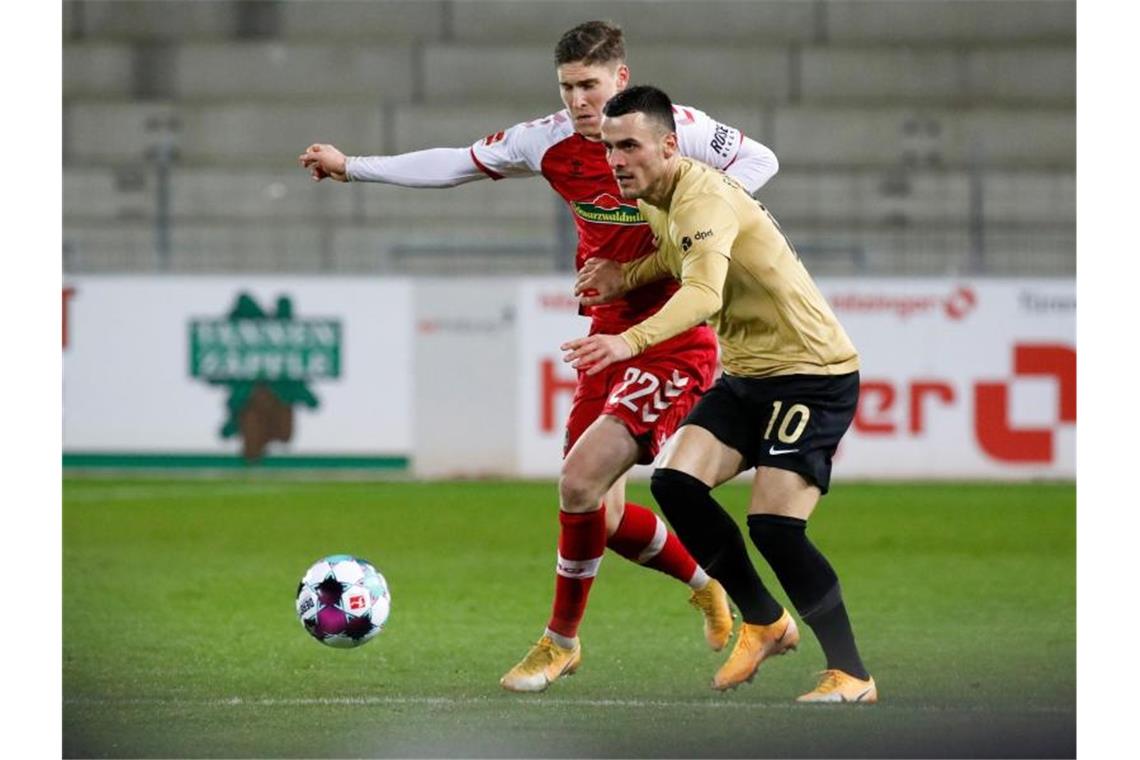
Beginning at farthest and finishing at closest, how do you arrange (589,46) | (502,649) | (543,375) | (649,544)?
1. (543,375)
2. (502,649)
3. (649,544)
4. (589,46)

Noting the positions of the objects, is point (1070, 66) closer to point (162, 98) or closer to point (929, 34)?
point (929, 34)

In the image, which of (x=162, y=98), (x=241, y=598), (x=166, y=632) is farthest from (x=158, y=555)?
(x=162, y=98)

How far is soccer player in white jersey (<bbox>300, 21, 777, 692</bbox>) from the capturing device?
5582 millimetres

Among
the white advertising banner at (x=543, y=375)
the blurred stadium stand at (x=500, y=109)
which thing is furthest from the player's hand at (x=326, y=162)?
the blurred stadium stand at (x=500, y=109)

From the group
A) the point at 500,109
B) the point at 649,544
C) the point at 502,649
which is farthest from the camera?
the point at 500,109

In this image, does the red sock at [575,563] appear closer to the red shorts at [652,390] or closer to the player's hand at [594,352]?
the red shorts at [652,390]

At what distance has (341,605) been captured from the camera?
5.82m

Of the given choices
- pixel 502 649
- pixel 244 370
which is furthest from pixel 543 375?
pixel 502 649

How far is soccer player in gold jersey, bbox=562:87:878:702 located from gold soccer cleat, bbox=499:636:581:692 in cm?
62

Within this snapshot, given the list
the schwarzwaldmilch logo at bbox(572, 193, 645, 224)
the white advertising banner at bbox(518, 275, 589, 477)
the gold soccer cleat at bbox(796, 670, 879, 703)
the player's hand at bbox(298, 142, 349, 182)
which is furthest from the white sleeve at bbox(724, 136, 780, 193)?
the white advertising banner at bbox(518, 275, 589, 477)

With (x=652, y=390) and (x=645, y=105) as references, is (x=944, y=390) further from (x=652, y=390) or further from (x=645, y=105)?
(x=645, y=105)

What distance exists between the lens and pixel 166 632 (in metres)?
6.99

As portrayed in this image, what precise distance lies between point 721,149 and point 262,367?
28.8 ft

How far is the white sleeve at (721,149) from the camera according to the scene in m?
5.76
